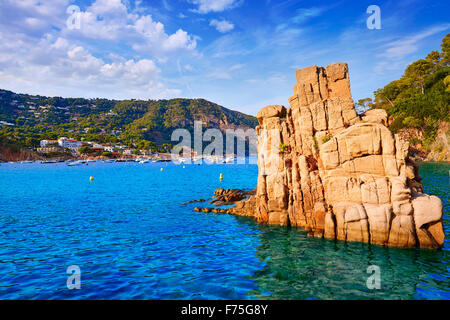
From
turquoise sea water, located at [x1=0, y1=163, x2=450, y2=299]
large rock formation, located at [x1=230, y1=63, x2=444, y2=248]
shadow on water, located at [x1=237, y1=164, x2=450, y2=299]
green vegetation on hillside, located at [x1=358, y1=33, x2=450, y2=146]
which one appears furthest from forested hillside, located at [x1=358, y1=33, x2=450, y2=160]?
shadow on water, located at [x1=237, y1=164, x2=450, y2=299]

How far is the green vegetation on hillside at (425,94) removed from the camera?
263ft

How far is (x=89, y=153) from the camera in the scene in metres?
197

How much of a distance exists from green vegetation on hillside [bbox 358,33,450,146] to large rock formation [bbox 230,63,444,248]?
238 feet

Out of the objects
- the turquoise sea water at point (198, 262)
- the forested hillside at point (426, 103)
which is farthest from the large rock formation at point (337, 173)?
the forested hillside at point (426, 103)

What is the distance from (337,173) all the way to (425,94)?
280 ft

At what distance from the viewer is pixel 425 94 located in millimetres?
85188

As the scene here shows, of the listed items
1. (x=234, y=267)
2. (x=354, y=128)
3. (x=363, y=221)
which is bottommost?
(x=234, y=267)

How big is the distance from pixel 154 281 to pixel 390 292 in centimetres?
1182

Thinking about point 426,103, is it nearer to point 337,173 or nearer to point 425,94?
point 425,94

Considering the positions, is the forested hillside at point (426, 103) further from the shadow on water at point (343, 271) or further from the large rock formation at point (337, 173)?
the shadow on water at point (343, 271)

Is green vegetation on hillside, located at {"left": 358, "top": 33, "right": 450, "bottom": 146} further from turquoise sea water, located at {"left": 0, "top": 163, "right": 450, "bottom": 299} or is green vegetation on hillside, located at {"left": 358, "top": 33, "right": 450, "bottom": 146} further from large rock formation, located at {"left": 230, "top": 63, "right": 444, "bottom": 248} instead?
large rock formation, located at {"left": 230, "top": 63, "right": 444, "bottom": 248}

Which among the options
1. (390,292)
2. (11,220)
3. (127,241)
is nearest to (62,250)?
(127,241)

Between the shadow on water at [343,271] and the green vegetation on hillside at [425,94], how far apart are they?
252 ft

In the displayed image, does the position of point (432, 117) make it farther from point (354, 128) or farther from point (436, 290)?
point (436, 290)
